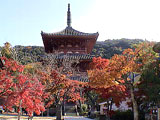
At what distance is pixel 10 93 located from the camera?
36.2 feet

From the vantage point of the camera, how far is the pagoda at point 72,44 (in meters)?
25.8

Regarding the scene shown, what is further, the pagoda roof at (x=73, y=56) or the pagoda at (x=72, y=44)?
the pagoda at (x=72, y=44)

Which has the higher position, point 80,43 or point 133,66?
point 80,43

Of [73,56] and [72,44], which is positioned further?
[72,44]

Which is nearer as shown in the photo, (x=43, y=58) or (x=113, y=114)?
(x=113, y=114)

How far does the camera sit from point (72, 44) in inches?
1091

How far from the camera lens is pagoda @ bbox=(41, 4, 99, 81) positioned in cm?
2579

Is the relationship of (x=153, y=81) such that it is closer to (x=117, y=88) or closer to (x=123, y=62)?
(x=123, y=62)

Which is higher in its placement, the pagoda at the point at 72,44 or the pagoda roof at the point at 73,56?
the pagoda at the point at 72,44

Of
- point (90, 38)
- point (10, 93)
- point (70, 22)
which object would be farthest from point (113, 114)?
point (70, 22)

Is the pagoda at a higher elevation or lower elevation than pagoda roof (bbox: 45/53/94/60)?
higher

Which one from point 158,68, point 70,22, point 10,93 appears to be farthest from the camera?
point 70,22

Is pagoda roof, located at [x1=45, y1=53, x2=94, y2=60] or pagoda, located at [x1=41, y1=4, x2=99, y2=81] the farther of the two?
pagoda, located at [x1=41, y1=4, x2=99, y2=81]

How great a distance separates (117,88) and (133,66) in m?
4.17
